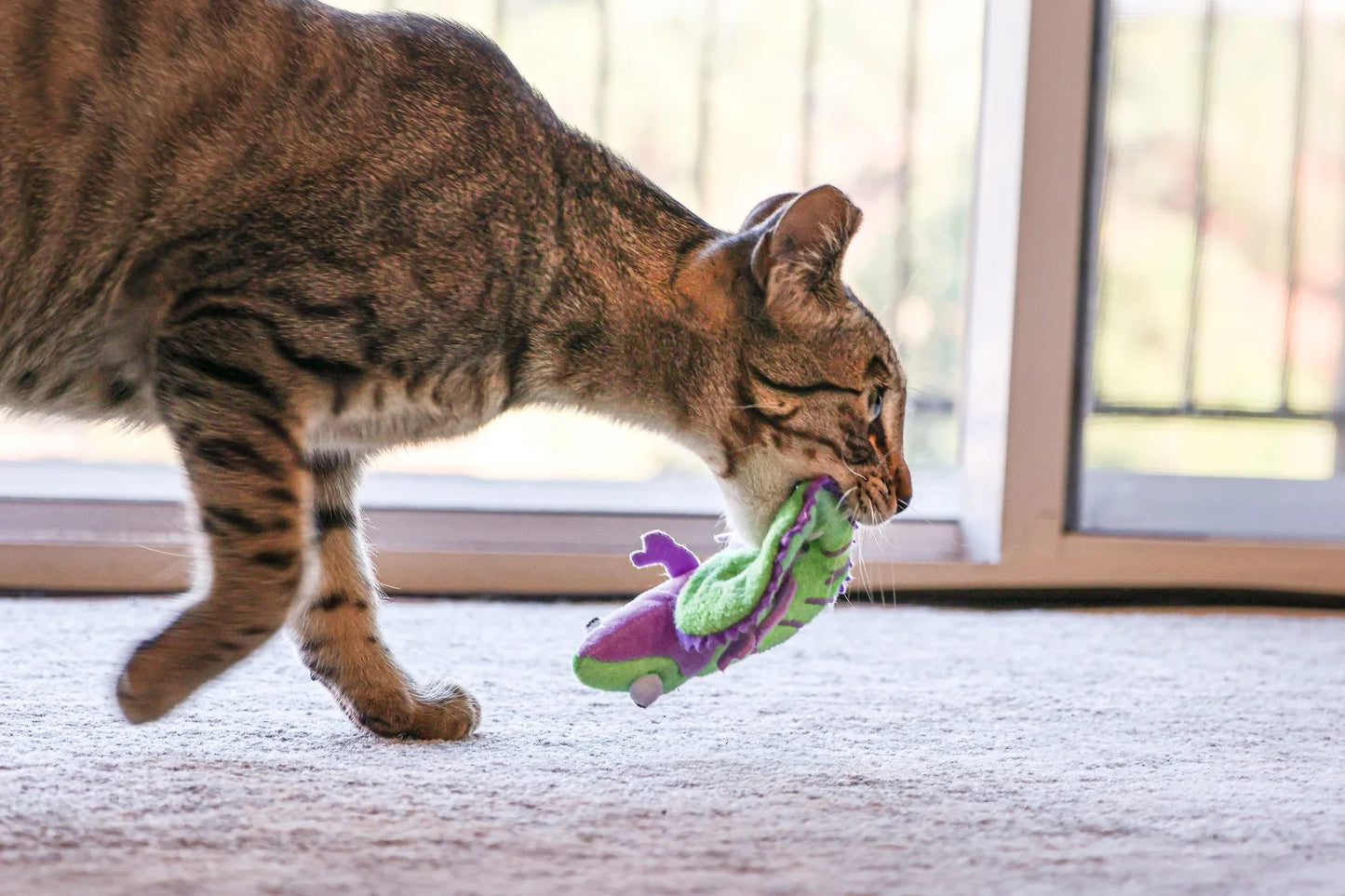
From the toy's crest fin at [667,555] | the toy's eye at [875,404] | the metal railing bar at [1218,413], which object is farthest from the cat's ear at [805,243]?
the metal railing bar at [1218,413]

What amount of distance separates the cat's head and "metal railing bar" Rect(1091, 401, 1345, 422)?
4.63 ft

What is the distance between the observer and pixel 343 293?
112cm

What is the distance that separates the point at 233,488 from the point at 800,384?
0.50 m

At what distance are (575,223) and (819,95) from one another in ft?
6.52

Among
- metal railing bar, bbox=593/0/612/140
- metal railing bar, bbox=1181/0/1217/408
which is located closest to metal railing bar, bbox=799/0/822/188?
metal railing bar, bbox=593/0/612/140

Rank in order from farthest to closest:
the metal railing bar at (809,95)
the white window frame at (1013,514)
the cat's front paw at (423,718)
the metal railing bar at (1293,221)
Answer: the metal railing bar at (809,95), the metal railing bar at (1293,221), the white window frame at (1013,514), the cat's front paw at (423,718)

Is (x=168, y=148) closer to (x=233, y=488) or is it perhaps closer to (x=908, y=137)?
(x=233, y=488)

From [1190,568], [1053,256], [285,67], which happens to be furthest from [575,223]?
[1190,568]

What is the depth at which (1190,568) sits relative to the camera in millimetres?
2039

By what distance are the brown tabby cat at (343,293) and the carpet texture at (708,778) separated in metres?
0.11

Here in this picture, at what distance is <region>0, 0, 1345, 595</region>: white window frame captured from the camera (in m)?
1.96

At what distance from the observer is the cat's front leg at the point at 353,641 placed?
1.21m

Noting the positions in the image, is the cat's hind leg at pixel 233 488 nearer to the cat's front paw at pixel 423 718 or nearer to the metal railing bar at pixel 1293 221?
the cat's front paw at pixel 423 718

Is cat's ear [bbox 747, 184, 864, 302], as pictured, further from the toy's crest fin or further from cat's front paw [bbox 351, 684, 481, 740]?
cat's front paw [bbox 351, 684, 481, 740]
